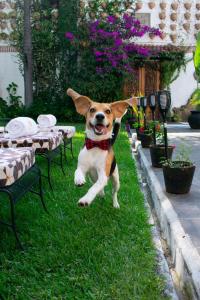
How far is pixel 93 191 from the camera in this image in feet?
10.5

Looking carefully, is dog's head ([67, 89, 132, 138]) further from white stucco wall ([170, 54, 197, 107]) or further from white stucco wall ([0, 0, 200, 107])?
white stucco wall ([170, 54, 197, 107])

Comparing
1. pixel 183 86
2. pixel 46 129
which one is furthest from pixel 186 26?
pixel 46 129

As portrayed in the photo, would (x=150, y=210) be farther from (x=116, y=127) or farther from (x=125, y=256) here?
(x=125, y=256)

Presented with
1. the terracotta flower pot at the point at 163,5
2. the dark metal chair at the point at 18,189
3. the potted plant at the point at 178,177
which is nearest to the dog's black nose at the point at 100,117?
the dark metal chair at the point at 18,189

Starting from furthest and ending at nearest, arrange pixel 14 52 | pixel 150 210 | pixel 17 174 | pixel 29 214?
pixel 14 52 → pixel 150 210 → pixel 29 214 → pixel 17 174

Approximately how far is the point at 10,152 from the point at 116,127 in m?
1.10

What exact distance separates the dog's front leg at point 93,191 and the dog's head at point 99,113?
0.39 metres

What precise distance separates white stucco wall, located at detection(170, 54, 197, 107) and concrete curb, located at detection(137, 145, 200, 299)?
44.7ft

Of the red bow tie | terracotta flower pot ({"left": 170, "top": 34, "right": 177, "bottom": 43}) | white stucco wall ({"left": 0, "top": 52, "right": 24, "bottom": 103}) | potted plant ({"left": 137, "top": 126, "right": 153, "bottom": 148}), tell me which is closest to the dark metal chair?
the red bow tie

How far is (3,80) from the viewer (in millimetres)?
16719

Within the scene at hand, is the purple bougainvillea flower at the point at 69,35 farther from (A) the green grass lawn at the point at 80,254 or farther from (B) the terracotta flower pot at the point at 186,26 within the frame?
(A) the green grass lawn at the point at 80,254

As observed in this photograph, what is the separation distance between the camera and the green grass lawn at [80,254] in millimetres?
2586

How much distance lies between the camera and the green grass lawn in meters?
2.59

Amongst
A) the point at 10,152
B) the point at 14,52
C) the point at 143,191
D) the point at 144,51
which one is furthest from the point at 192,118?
the point at 10,152
